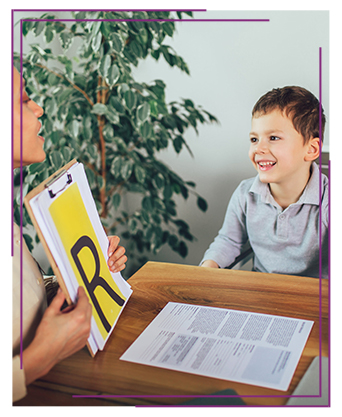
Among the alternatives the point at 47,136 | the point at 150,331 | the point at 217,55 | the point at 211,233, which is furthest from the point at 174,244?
the point at 150,331

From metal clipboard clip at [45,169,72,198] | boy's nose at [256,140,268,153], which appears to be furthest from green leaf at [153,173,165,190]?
metal clipboard clip at [45,169,72,198]

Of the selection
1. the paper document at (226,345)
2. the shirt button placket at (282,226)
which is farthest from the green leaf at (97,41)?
the paper document at (226,345)

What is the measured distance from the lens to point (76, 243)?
1.84 feet

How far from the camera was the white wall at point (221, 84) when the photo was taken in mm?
1072

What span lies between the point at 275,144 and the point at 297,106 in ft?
0.31

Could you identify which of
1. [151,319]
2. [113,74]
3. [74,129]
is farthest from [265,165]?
[74,129]

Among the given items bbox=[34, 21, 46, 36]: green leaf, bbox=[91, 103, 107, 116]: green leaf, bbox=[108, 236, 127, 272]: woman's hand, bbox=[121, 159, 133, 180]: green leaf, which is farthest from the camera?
bbox=[121, 159, 133, 180]: green leaf

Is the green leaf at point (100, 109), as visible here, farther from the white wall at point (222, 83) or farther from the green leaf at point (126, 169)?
the white wall at point (222, 83)

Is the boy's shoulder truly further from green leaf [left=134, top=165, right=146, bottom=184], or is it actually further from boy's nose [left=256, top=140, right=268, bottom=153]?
green leaf [left=134, top=165, right=146, bottom=184]

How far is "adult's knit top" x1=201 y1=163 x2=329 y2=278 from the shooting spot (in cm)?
100

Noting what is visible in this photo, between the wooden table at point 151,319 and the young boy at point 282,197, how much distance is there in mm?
194

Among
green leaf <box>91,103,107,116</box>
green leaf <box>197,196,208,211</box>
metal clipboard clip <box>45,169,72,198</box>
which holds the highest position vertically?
green leaf <box>91,103,107,116</box>

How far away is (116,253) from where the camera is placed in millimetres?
720
